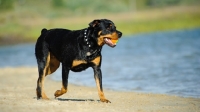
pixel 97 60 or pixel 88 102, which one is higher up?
pixel 97 60

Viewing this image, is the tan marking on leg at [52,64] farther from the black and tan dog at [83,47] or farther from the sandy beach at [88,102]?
the sandy beach at [88,102]

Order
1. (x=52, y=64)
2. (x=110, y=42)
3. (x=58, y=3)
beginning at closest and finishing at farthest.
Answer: (x=110, y=42) < (x=52, y=64) < (x=58, y=3)

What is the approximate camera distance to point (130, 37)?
174ft

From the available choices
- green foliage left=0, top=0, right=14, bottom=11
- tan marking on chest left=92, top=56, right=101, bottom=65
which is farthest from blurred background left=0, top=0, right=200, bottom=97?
tan marking on chest left=92, top=56, right=101, bottom=65

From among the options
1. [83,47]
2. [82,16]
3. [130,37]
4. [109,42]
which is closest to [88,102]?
[83,47]

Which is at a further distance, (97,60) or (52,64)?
(52,64)

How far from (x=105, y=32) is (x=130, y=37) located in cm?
4291

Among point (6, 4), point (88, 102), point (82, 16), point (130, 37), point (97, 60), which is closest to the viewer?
point (88, 102)

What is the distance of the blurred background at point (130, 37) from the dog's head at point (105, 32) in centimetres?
341

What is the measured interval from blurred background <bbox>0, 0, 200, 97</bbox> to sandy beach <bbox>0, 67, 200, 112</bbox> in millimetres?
1370

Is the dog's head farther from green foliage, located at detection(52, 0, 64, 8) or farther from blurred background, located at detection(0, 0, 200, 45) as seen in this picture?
green foliage, located at detection(52, 0, 64, 8)

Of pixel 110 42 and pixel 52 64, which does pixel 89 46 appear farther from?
pixel 52 64

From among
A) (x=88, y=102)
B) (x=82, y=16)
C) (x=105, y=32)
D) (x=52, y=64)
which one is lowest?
(x=88, y=102)

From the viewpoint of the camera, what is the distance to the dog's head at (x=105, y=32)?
407 inches
